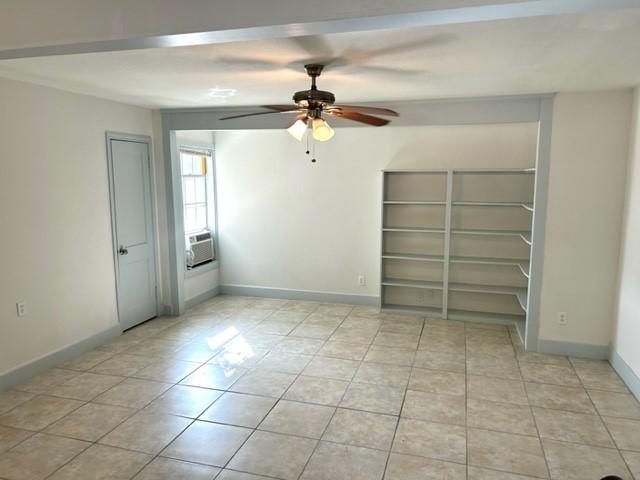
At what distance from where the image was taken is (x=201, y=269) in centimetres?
602

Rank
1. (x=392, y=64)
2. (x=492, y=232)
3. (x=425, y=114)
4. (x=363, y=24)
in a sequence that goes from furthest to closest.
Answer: (x=492, y=232) → (x=425, y=114) → (x=392, y=64) → (x=363, y=24)

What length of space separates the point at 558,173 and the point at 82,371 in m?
4.63

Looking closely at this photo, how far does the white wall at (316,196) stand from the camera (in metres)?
5.33

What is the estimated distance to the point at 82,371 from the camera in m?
3.88

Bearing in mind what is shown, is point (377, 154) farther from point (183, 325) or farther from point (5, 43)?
point (5, 43)

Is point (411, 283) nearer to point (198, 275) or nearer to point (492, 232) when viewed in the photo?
point (492, 232)

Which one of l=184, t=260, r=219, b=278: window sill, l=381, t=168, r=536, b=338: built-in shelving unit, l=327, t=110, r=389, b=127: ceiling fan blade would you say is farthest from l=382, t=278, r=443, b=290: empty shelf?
l=327, t=110, r=389, b=127: ceiling fan blade

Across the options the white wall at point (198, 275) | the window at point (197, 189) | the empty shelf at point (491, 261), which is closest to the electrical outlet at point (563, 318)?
the empty shelf at point (491, 261)

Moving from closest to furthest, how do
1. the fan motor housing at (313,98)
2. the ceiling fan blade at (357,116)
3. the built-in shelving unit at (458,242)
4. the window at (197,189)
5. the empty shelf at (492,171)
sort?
the fan motor housing at (313,98)
the ceiling fan blade at (357,116)
the empty shelf at (492,171)
the built-in shelving unit at (458,242)
the window at (197,189)

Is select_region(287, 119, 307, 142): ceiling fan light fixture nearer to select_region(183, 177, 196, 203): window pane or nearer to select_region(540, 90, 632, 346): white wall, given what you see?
select_region(540, 90, 632, 346): white wall

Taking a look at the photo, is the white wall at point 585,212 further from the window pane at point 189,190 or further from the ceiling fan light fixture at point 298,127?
the window pane at point 189,190

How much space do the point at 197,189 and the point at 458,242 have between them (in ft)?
11.6

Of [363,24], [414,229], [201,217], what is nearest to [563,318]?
[414,229]

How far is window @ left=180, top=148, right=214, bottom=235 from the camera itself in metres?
5.89
